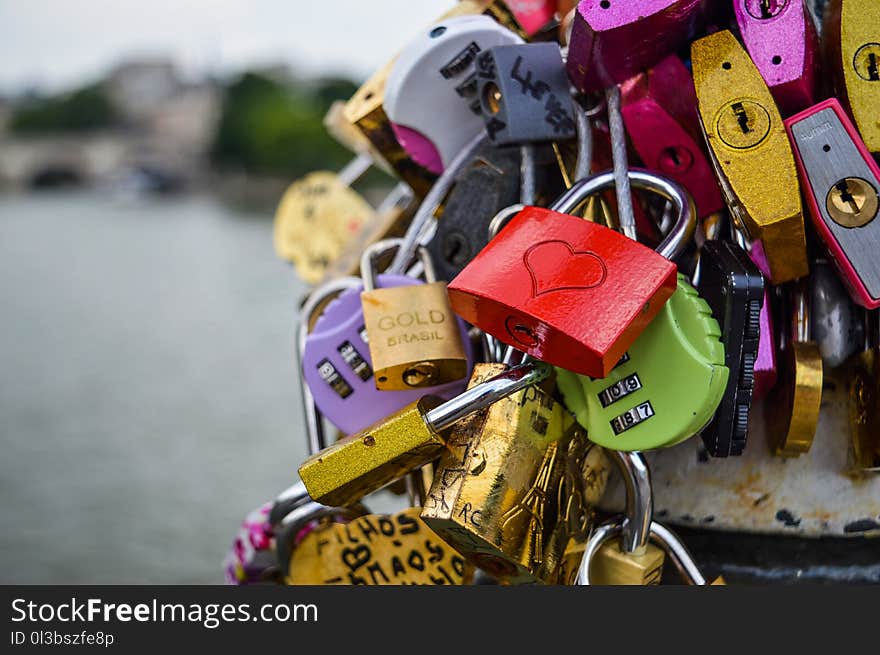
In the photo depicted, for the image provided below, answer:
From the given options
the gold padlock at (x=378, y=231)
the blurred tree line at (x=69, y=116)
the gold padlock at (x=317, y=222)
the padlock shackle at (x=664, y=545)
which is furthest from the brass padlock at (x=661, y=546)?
the blurred tree line at (x=69, y=116)

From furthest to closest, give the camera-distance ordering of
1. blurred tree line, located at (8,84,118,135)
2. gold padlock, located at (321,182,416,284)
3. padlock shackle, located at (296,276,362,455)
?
blurred tree line, located at (8,84,118,135) → gold padlock, located at (321,182,416,284) → padlock shackle, located at (296,276,362,455)

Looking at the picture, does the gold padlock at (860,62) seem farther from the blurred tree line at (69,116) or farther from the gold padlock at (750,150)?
the blurred tree line at (69,116)

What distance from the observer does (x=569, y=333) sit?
53cm

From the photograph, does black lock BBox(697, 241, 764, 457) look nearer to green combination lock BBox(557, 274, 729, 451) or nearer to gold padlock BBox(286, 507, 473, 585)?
green combination lock BBox(557, 274, 729, 451)

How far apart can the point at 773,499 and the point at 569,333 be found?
0.74 feet

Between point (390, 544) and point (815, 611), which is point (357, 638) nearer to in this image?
point (390, 544)

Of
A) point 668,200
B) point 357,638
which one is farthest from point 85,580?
point 668,200

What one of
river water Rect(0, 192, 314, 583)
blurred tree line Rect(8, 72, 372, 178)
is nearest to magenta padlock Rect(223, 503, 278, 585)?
river water Rect(0, 192, 314, 583)

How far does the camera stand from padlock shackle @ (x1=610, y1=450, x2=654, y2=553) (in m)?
0.63

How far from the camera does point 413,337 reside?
2.10 ft

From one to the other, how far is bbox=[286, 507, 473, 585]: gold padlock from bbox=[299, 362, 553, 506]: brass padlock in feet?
0.38

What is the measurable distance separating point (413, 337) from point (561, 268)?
4.9 inches

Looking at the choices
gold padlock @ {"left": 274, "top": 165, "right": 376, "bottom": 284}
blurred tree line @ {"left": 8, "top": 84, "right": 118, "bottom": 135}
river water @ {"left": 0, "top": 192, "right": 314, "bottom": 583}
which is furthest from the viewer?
blurred tree line @ {"left": 8, "top": 84, "right": 118, "bottom": 135}

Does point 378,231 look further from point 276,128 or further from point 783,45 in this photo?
point 276,128
